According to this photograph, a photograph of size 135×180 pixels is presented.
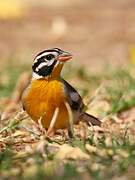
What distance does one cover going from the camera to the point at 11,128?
7039mm

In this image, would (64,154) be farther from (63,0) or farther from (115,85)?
(63,0)

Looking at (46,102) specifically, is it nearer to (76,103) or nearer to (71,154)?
(76,103)

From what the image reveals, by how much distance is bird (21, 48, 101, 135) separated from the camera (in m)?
6.98

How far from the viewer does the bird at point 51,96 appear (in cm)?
698

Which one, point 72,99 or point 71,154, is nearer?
point 71,154

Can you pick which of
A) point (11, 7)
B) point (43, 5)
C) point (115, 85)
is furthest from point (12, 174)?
point (43, 5)

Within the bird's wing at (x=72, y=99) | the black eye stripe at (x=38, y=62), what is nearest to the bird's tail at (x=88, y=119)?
the bird's wing at (x=72, y=99)

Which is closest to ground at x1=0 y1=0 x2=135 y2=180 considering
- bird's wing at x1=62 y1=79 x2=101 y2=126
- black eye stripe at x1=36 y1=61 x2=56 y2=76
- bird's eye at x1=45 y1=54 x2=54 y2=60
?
bird's wing at x1=62 y1=79 x2=101 y2=126

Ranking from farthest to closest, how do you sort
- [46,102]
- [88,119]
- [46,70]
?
[88,119] < [46,70] < [46,102]

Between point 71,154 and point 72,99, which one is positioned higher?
point 72,99

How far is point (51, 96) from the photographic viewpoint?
7.04 m

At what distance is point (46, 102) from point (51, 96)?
7 centimetres

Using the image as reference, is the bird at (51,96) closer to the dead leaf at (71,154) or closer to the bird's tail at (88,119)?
the bird's tail at (88,119)

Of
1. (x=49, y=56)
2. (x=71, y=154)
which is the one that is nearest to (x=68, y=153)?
(x=71, y=154)
